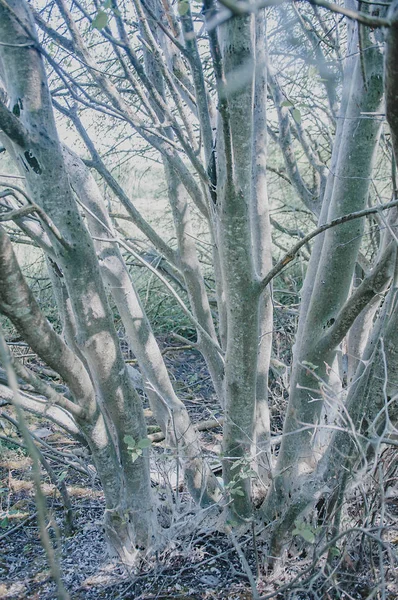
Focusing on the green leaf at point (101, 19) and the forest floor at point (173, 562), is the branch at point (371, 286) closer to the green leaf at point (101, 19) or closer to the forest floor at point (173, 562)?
the forest floor at point (173, 562)

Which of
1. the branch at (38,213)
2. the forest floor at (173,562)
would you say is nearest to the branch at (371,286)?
the forest floor at (173,562)

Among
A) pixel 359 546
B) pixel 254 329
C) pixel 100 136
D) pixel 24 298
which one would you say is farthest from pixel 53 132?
pixel 100 136

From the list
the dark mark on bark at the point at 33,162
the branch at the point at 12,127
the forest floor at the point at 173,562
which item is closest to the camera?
the branch at the point at 12,127

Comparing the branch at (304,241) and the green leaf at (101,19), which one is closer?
the green leaf at (101,19)

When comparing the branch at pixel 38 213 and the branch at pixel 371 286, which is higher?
the branch at pixel 38 213

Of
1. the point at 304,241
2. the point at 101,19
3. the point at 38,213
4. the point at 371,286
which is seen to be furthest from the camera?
the point at 371,286

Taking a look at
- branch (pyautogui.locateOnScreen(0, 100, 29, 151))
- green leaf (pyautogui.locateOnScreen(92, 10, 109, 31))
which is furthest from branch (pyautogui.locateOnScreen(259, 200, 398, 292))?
branch (pyautogui.locateOnScreen(0, 100, 29, 151))

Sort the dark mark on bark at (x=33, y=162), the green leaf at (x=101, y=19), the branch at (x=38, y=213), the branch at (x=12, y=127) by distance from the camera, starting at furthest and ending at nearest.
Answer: the dark mark on bark at (x=33, y=162), the branch at (x=12, y=127), the branch at (x=38, y=213), the green leaf at (x=101, y=19)

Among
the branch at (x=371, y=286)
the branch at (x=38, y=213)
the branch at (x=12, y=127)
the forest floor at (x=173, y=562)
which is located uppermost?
the branch at (x=12, y=127)

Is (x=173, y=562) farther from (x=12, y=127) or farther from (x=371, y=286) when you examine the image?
(x=12, y=127)

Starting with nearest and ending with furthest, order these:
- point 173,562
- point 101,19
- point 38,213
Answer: point 101,19
point 38,213
point 173,562

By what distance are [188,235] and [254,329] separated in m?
1.07

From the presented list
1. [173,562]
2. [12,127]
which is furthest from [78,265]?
[173,562]

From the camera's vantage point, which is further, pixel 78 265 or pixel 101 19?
pixel 78 265
